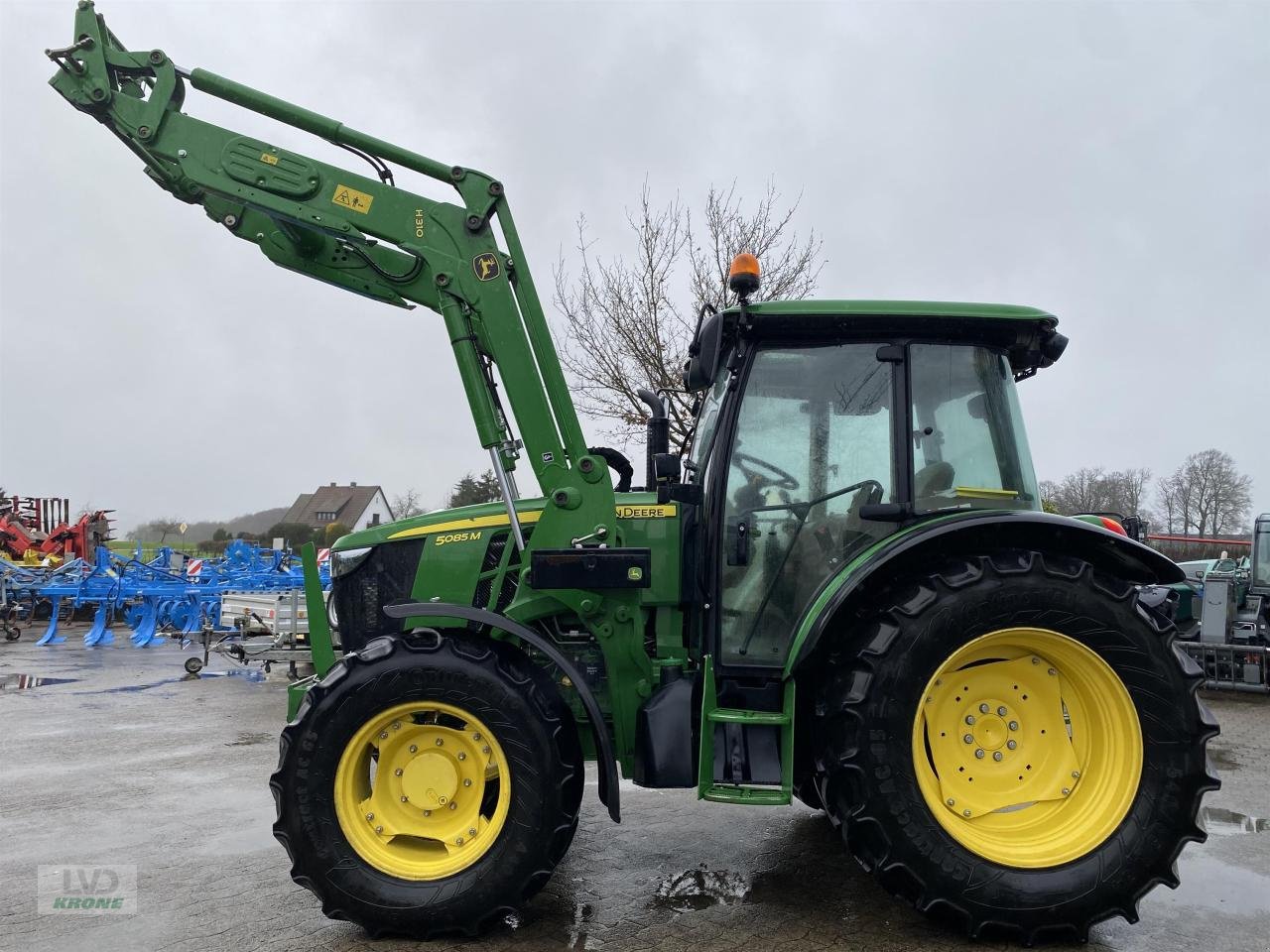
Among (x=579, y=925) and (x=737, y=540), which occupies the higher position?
(x=737, y=540)

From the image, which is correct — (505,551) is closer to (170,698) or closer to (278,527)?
(170,698)

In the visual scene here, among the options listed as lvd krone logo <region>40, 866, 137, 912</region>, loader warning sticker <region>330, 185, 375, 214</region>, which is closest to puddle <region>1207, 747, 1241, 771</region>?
loader warning sticker <region>330, 185, 375, 214</region>

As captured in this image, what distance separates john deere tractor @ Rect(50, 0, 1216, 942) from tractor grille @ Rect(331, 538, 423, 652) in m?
0.02

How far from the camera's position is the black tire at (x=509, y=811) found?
3.18 meters

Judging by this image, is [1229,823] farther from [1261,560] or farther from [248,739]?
[1261,560]

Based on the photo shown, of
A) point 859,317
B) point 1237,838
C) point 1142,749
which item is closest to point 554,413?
point 859,317

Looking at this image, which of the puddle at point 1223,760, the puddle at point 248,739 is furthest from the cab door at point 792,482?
the puddle at point 248,739

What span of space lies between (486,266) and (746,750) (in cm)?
234

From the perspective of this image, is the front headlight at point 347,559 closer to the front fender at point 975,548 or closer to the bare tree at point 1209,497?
the front fender at point 975,548

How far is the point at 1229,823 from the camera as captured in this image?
4.84m

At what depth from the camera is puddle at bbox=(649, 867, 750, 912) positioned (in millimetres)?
3553

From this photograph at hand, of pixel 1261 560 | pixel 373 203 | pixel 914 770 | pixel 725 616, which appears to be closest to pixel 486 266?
pixel 373 203

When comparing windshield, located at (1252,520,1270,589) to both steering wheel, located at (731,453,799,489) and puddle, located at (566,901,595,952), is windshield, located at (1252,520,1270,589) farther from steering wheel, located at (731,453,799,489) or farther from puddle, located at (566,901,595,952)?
puddle, located at (566,901,595,952)

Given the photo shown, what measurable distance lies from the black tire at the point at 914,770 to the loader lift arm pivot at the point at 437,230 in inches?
38.1
